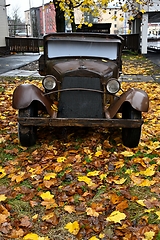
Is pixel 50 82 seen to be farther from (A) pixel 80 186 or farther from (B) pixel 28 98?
(A) pixel 80 186

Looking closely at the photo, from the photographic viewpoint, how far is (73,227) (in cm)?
260

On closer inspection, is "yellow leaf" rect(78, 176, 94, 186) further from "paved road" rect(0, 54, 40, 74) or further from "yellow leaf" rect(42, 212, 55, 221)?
"paved road" rect(0, 54, 40, 74)

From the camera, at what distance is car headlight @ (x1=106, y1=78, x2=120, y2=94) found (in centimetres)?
424

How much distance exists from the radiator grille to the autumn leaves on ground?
1.66ft

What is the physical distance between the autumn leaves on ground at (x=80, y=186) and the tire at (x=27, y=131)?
11 cm

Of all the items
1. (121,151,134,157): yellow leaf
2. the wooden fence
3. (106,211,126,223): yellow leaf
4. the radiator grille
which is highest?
the wooden fence

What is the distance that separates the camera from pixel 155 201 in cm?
298

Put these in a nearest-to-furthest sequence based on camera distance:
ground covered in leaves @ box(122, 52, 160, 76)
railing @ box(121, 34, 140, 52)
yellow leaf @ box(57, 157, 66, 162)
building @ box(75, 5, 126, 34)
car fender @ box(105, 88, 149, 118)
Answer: yellow leaf @ box(57, 157, 66, 162) → car fender @ box(105, 88, 149, 118) → ground covered in leaves @ box(122, 52, 160, 76) → building @ box(75, 5, 126, 34) → railing @ box(121, 34, 140, 52)

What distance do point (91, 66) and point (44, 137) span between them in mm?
1356

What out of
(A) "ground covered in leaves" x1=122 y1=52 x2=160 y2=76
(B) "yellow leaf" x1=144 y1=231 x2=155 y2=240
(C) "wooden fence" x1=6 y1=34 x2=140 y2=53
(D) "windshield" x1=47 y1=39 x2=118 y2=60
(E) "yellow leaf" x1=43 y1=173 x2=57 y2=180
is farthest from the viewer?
(C) "wooden fence" x1=6 y1=34 x2=140 y2=53

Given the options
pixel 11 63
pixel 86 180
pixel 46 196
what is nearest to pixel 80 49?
pixel 86 180

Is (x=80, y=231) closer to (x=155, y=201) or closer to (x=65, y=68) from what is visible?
(x=155, y=201)

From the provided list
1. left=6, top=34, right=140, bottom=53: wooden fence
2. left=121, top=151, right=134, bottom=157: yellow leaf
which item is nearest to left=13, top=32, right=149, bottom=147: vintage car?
left=121, top=151, right=134, bottom=157: yellow leaf

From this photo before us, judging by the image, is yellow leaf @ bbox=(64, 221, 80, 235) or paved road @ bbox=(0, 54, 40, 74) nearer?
yellow leaf @ bbox=(64, 221, 80, 235)
